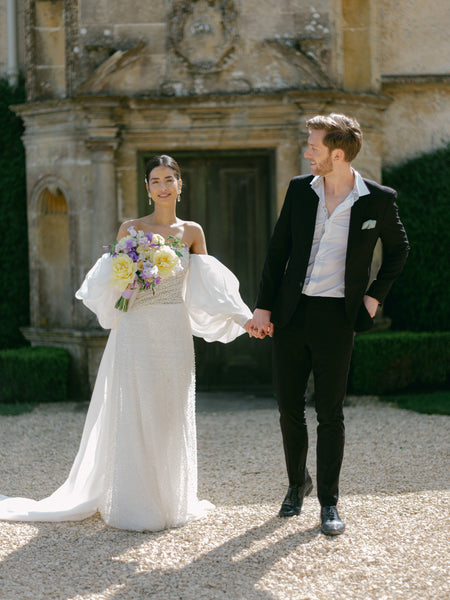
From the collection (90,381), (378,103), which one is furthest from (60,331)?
(378,103)

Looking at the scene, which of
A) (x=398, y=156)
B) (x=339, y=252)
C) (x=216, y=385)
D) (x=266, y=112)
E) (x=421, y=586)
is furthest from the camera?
(x=398, y=156)

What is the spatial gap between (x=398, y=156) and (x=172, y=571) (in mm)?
6419

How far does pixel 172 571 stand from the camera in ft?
11.7

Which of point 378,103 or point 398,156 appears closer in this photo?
point 378,103

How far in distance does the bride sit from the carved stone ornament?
12.5ft

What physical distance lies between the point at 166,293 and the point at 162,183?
56 centimetres

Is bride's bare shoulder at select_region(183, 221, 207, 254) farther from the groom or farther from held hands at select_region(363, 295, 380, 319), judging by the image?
held hands at select_region(363, 295, 380, 319)

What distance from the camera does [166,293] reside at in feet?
14.4

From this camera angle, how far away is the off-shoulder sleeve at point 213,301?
445 cm

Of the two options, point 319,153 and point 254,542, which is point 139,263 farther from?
point 254,542

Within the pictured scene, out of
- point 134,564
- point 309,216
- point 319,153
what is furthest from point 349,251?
point 134,564

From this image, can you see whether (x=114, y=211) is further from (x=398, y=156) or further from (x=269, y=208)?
(x=398, y=156)

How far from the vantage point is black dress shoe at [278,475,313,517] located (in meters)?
4.25

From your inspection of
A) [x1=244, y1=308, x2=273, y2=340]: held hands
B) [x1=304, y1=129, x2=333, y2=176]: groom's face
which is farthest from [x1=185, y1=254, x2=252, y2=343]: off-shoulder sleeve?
[x1=304, y1=129, x2=333, y2=176]: groom's face
